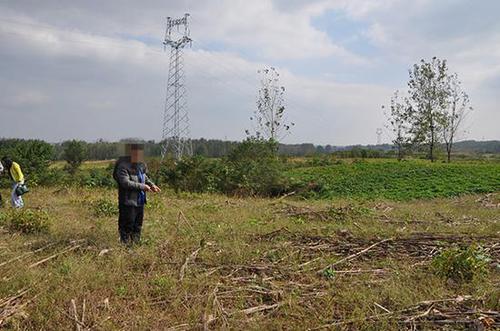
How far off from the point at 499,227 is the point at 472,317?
5559 mm

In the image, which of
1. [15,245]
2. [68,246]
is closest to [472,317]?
[68,246]

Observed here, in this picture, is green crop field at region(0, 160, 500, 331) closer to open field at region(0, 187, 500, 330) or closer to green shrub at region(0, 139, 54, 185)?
open field at region(0, 187, 500, 330)

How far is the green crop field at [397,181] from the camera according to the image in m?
18.4

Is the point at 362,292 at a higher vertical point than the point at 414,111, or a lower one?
lower

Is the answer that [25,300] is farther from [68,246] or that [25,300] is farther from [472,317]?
[472,317]

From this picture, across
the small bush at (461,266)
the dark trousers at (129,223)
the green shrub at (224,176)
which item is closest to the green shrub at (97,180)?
the green shrub at (224,176)

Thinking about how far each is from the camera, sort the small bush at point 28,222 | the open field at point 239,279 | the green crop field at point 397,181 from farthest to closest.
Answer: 1. the green crop field at point 397,181
2. the small bush at point 28,222
3. the open field at point 239,279

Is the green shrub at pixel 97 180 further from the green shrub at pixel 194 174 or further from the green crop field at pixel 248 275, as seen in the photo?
the green crop field at pixel 248 275

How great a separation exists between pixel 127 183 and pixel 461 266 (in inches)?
183

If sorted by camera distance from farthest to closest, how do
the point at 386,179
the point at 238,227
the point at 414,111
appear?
the point at 414,111
the point at 386,179
the point at 238,227

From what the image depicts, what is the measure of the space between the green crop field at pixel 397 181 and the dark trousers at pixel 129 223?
12268 millimetres

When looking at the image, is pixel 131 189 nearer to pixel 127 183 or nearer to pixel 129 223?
pixel 127 183

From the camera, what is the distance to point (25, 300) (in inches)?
168

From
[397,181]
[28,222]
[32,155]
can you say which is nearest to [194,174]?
[32,155]
